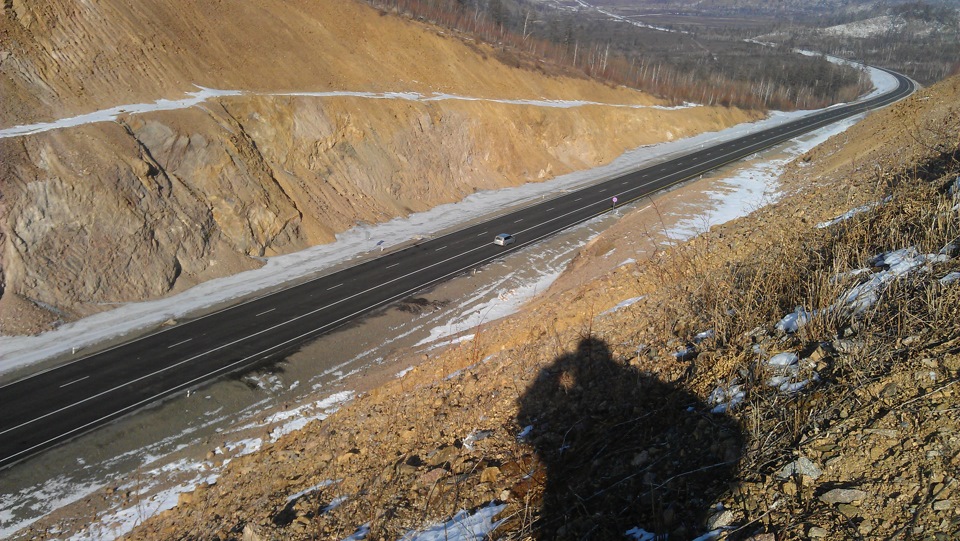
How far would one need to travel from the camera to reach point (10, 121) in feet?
77.6

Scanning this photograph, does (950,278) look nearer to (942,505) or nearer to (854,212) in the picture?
(942,505)

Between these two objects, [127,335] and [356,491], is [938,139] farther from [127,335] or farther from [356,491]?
[127,335]

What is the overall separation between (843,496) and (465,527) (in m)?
3.49

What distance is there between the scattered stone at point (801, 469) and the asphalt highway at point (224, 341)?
54.4ft

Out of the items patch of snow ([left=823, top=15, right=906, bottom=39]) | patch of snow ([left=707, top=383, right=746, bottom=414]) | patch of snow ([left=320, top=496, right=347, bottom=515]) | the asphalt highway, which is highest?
patch of snow ([left=823, top=15, right=906, bottom=39])

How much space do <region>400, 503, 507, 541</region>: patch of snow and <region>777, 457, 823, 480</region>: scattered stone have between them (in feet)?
8.97

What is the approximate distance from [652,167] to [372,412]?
139ft

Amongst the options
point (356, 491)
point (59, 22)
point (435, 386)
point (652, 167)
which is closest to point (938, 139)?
point (435, 386)

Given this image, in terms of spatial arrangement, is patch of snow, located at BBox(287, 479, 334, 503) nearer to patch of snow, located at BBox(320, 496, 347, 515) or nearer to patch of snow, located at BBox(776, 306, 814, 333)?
patch of snow, located at BBox(320, 496, 347, 515)

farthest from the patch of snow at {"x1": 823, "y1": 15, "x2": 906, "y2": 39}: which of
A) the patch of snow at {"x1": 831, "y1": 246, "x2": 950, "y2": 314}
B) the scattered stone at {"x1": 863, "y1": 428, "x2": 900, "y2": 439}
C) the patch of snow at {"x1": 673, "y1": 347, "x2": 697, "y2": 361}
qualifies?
the scattered stone at {"x1": 863, "y1": 428, "x2": 900, "y2": 439}

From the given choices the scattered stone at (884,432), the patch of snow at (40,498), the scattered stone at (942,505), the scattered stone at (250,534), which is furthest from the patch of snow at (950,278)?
the patch of snow at (40,498)

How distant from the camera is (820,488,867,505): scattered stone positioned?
4507mm

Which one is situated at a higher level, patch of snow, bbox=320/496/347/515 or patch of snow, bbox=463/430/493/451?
patch of snow, bbox=463/430/493/451

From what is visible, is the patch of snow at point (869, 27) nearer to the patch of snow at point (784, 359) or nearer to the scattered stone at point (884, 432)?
the patch of snow at point (784, 359)
